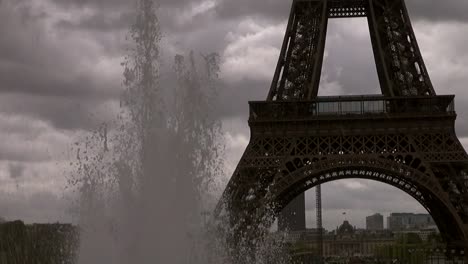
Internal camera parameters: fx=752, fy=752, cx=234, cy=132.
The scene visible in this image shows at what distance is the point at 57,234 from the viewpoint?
56.0 meters

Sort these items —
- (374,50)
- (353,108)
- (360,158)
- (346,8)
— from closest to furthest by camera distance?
(360,158) → (353,108) → (374,50) → (346,8)

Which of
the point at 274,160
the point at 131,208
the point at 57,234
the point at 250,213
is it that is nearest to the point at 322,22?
the point at 274,160

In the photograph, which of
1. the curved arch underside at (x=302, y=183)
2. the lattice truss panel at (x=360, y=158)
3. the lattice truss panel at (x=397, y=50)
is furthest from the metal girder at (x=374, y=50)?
the curved arch underside at (x=302, y=183)

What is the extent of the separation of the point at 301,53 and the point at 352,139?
6.72 m

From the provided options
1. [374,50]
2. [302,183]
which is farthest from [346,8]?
[302,183]

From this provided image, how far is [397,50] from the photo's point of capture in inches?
1812

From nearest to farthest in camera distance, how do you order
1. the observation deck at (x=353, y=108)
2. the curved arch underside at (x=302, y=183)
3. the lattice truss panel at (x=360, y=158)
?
the curved arch underside at (x=302, y=183) → the lattice truss panel at (x=360, y=158) → the observation deck at (x=353, y=108)

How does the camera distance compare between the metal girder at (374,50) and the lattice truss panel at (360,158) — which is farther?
the metal girder at (374,50)

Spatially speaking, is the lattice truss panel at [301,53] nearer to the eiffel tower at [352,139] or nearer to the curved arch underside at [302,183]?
the eiffel tower at [352,139]

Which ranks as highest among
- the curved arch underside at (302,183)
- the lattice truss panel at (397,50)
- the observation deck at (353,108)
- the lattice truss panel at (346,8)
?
the lattice truss panel at (346,8)

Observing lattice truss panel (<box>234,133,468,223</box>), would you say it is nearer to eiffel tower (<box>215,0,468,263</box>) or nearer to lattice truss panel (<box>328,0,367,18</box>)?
eiffel tower (<box>215,0,468,263</box>)

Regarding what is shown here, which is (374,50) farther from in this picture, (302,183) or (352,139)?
(302,183)

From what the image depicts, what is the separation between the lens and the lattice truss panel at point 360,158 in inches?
1656

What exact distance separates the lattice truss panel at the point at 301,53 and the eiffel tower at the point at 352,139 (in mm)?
71
